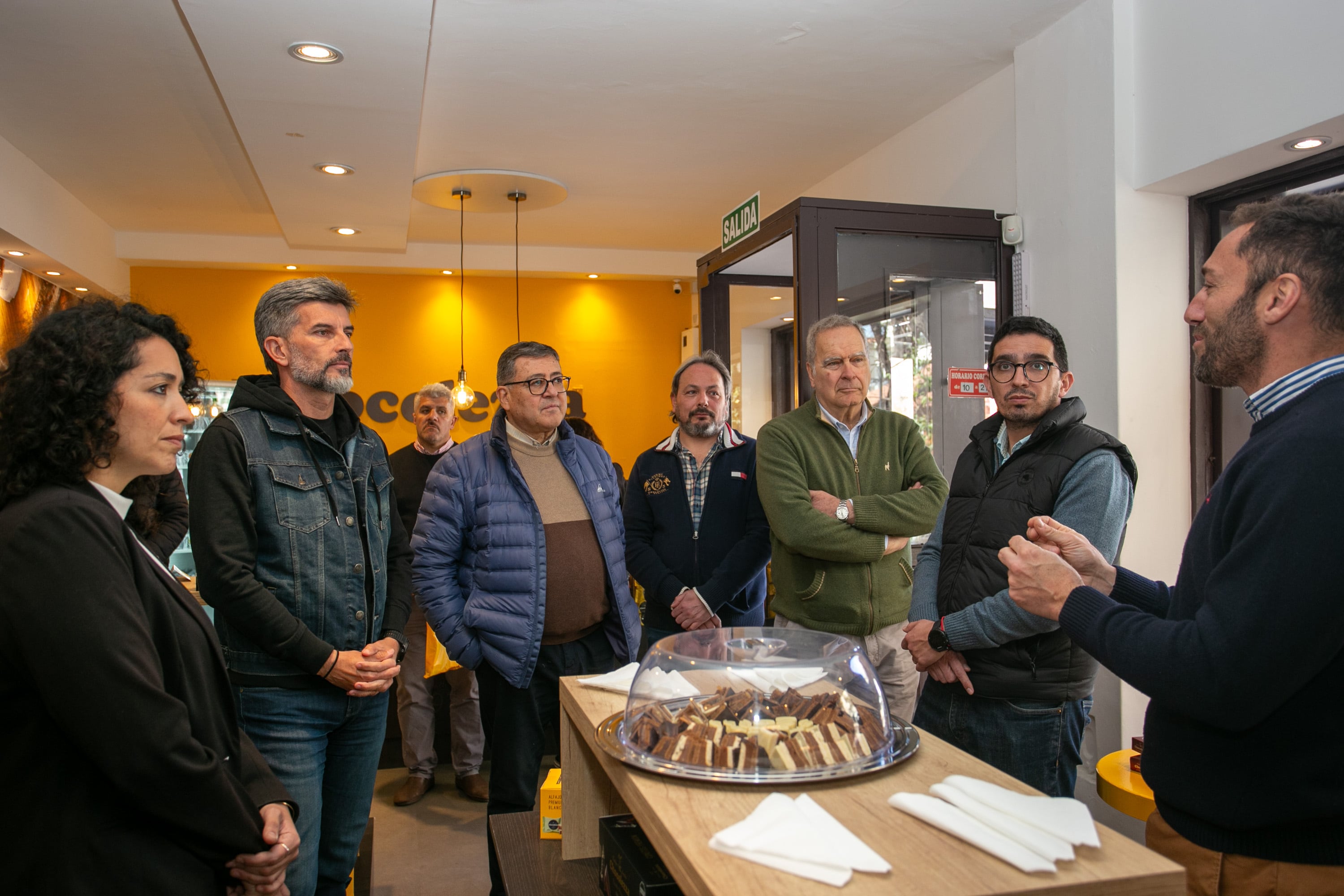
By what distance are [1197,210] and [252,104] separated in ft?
13.1

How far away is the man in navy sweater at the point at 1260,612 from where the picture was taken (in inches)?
44.5

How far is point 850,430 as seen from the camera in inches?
112

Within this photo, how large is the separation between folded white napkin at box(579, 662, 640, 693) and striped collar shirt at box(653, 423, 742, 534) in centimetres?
141

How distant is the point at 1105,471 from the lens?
2.04 meters

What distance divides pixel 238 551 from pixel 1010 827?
1.66m

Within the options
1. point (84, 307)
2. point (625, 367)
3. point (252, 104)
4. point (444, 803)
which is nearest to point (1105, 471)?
point (84, 307)

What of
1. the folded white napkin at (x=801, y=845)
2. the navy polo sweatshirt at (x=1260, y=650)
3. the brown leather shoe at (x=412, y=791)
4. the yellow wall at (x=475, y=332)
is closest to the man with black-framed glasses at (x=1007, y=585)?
the navy polo sweatshirt at (x=1260, y=650)

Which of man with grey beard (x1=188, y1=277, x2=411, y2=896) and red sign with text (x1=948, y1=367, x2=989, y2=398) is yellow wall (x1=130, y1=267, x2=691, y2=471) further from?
man with grey beard (x1=188, y1=277, x2=411, y2=896)

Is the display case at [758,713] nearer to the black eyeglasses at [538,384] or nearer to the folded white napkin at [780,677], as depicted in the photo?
the folded white napkin at [780,677]

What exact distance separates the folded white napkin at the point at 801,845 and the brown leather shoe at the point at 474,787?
326 cm

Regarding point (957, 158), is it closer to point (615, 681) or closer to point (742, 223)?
point (742, 223)

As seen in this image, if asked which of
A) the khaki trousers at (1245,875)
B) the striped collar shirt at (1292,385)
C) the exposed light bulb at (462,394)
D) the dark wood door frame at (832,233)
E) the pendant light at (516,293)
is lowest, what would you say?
the khaki trousers at (1245,875)

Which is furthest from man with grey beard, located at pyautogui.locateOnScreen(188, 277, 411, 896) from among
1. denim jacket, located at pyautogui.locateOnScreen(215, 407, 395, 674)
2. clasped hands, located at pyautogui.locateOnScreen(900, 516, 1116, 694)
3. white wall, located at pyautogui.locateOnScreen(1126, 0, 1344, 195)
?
white wall, located at pyautogui.locateOnScreen(1126, 0, 1344, 195)

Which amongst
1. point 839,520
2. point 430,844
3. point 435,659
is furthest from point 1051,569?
point 435,659
